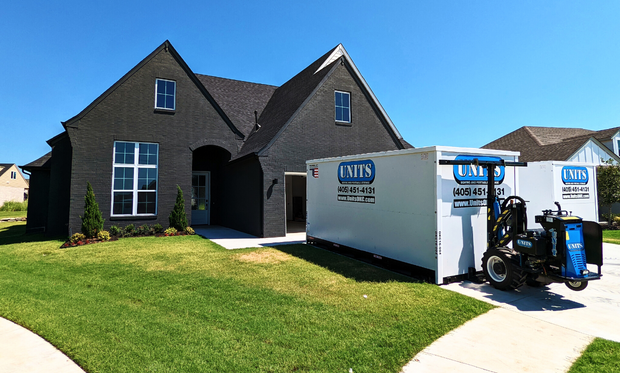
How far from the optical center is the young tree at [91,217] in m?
11.8

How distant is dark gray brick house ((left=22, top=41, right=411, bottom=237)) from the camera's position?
12.7 m

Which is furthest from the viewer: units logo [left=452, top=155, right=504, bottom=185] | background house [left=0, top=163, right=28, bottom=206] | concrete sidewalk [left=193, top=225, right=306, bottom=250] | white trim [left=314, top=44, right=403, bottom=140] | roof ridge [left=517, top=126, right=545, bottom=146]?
background house [left=0, top=163, right=28, bottom=206]

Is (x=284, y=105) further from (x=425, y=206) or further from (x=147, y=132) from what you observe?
Result: (x=425, y=206)

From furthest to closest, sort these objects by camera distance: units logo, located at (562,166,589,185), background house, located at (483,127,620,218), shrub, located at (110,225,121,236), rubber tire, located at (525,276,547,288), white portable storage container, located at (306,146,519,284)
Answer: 1. background house, located at (483,127,620,218)
2. shrub, located at (110,225,121,236)
3. units logo, located at (562,166,589,185)
4. white portable storage container, located at (306,146,519,284)
5. rubber tire, located at (525,276,547,288)

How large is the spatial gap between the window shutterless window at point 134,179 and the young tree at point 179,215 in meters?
0.82

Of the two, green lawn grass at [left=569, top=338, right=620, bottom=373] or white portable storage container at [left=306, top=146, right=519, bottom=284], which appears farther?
white portable storage container at [left=306, top=146, right=519, bottom=284]

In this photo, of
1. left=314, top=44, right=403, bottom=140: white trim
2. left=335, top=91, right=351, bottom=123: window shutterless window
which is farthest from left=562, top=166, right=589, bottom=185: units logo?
left=335, top=91, right=351, bottom=123: window shutterless window

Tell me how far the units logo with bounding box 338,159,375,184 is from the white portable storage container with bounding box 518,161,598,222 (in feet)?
13.5

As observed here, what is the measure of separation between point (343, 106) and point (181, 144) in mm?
7706

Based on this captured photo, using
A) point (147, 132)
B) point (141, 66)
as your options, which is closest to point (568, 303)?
point (147, 132)

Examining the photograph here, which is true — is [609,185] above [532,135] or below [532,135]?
below

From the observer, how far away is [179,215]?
534 inches

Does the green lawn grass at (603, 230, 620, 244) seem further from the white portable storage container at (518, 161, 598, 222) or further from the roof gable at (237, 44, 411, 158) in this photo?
the roof gable at (237, 44, 411, 158)

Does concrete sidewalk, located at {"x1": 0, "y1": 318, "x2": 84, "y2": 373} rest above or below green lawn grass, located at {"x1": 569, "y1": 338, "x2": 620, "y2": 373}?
below
